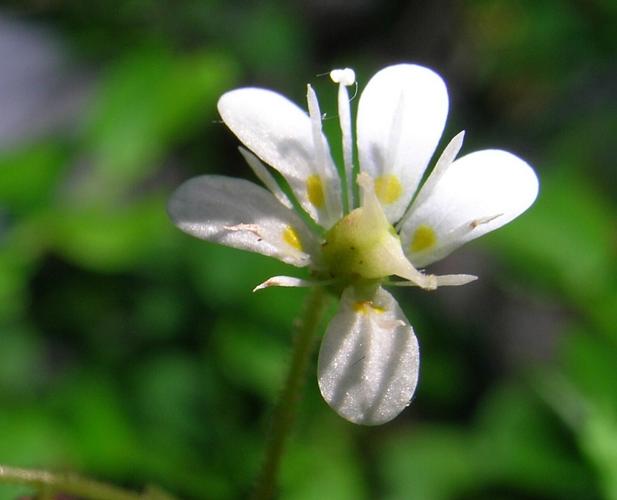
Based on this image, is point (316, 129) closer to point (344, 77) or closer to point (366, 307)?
point (344, 77)

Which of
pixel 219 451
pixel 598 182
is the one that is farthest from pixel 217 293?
pixel 598 182

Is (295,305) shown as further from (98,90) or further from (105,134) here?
(98,90)

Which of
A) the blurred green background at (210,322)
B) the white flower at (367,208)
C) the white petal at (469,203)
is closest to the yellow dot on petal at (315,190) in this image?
the white flower at (367,208)

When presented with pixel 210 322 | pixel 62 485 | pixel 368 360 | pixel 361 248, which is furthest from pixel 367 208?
pixel 210 322

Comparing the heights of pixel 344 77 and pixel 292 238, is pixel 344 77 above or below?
above

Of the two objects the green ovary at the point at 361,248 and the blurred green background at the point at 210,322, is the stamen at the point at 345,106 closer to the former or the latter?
the green ovary at the point at 361,248

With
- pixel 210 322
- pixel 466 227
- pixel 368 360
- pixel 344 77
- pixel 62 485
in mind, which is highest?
pixel 344 77

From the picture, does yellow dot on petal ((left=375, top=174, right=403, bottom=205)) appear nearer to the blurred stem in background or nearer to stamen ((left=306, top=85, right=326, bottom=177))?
stamen ((left=306, top=85, right=326, bottom=177))
